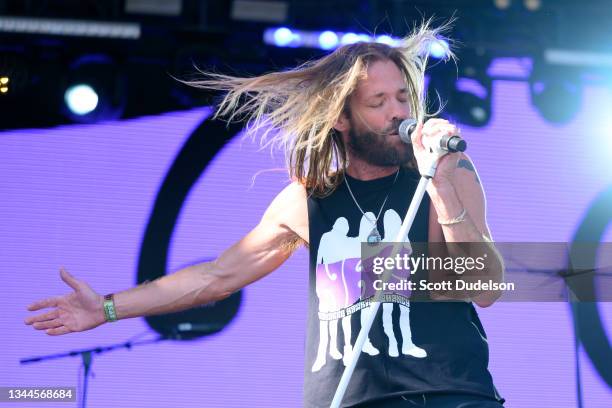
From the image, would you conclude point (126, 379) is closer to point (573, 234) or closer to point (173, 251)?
point (173, 251)

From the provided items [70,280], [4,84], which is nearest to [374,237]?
[70,280]

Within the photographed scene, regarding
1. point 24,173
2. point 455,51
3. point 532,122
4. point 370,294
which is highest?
point 455,51

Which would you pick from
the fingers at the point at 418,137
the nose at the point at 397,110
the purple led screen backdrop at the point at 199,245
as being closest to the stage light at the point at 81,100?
the purple led screen backdrop at the point at 199,245

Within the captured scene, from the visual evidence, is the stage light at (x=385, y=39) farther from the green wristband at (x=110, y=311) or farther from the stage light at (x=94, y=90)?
the green wristband at (x=110, y=311)

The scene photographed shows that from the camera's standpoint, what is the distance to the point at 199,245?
4.80 m

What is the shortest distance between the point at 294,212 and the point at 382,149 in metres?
0.40

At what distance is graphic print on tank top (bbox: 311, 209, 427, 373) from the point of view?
9.75ft

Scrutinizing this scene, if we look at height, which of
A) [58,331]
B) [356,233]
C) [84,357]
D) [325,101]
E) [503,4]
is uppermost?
[503,4]

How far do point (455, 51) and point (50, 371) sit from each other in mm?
2647

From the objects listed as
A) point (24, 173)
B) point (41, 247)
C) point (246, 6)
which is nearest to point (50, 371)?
point (41, 247)

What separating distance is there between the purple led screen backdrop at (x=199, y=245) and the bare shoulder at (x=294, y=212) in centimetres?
127

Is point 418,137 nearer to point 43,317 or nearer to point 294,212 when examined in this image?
point 294,212

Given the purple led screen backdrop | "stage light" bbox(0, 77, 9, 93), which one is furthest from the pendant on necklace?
"stage light" bbox(0, 77, 9, 93)

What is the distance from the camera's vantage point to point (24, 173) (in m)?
4.80
